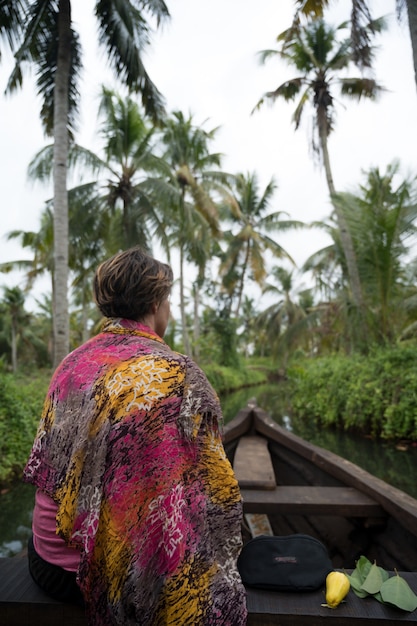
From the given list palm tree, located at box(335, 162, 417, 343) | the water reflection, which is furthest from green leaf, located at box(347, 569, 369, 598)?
palm tree, located at box(335, 162, 417, 343)

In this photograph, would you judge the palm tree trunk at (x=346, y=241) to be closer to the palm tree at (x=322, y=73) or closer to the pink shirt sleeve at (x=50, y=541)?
the palm tree at (x=322, y=73)

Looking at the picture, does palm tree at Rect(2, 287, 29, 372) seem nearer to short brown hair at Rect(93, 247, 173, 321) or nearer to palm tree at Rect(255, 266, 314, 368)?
palm tree at Rect(255, 266, 314, 368)

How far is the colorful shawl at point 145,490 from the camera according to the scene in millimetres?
943

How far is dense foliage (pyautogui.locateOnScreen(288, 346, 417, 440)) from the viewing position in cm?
610

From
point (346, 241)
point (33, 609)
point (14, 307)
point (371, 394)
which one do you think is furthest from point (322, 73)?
point (14, 307)

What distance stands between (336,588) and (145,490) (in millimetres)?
631

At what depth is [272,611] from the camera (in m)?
1.11

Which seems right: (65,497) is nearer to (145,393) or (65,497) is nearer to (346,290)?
(145,393)

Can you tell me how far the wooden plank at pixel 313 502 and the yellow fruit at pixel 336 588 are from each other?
52.1 inches

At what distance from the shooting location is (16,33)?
672 centimetres

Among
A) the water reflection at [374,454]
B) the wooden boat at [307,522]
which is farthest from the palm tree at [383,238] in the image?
the wooden boat at [307,522]

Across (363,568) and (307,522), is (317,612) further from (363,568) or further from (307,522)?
(307,522)

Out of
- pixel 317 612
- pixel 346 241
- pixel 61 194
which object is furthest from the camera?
pixel 346 241

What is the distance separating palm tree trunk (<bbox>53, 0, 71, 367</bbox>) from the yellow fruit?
552 centimetres
